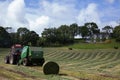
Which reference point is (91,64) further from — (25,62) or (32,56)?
(25,62)

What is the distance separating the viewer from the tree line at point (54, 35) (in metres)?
114

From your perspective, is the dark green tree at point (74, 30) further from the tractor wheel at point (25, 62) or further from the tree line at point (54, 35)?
the tractor wheel at point (25, 62)

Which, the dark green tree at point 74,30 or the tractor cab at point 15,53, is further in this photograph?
the dark green tree at point 74,30

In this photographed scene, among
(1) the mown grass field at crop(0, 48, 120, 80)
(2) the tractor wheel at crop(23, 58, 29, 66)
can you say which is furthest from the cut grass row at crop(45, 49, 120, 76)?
(2) the tractor wheel at crop(23, 58, 29, 66)

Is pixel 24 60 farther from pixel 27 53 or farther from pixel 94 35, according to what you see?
pixel 94 35

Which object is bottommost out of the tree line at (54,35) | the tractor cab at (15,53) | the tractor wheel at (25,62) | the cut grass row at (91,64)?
the cut grass row at (91,64)

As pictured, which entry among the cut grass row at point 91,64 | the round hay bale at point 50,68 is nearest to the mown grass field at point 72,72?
the cut grass row at point 91,64

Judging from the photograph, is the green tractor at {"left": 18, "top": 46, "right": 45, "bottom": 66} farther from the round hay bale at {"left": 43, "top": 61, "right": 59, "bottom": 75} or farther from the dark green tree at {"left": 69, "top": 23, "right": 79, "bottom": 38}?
the dark green tree at {"left": 69, "top": 23, "right": 79, "bottom": 38}

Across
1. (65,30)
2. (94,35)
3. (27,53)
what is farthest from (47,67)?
(94,35)

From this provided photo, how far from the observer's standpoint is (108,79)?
20.4 m

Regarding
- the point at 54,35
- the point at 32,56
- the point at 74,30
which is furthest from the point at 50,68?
the point at 74,30

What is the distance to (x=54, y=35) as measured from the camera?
13338 centimetres

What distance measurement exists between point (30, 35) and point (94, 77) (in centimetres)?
10774

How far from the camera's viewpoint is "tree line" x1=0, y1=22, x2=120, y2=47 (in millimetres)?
113738
